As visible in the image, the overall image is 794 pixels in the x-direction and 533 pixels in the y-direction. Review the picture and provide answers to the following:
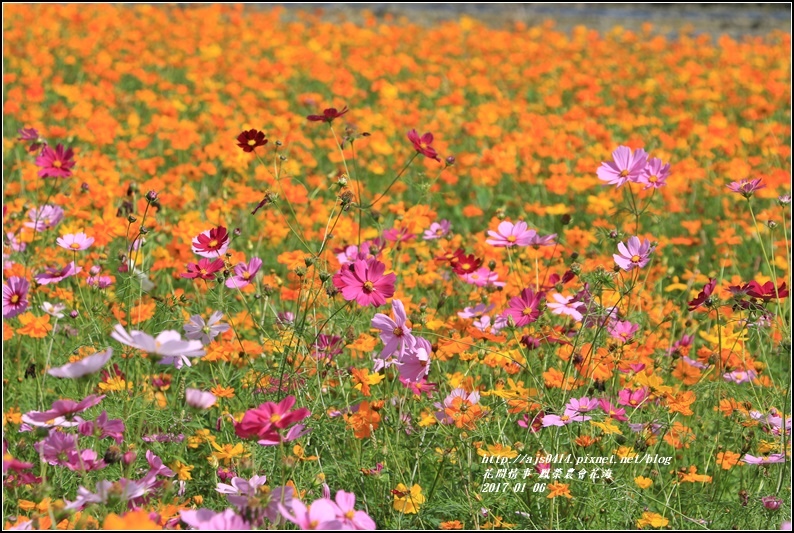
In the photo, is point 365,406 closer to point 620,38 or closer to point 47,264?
point 47,264

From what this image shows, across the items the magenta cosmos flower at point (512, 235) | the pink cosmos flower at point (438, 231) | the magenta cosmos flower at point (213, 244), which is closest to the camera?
the magenta cosmos flower at point (213, 244)

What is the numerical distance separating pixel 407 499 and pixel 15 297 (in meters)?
1.02

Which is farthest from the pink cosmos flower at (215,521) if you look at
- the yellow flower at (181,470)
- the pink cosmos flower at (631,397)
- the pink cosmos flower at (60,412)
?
the pink cosmos flower at (631,397)

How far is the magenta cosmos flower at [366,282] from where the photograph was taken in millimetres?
1652

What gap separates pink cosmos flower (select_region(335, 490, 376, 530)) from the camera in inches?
46.2

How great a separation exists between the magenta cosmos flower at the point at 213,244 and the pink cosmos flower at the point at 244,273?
88 mm

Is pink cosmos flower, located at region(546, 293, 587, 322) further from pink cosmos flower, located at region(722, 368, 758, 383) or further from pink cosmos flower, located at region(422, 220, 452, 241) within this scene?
pink cosmos flower, located at region(422, 220, 452, 241)

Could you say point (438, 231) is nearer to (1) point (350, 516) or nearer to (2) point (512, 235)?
(2) point (512, 235)

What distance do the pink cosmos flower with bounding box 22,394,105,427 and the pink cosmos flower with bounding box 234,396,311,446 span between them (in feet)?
0.72

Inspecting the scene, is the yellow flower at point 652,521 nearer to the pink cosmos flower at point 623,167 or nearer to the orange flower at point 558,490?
the orange flower at point 558,490

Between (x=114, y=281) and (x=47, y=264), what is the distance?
0.66ft

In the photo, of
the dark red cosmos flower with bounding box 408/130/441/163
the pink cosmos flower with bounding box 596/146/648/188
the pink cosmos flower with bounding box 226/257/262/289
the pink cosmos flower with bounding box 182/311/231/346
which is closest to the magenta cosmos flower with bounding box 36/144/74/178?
the pink cosmos flower with bounding box 226/257/262/289

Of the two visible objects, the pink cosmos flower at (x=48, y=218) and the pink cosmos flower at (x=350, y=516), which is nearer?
the pink cosmos flower at (x=350, y=516)

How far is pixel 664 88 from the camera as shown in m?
6.54
